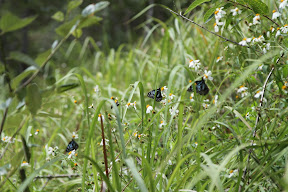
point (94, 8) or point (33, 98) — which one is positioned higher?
point (94, 8)

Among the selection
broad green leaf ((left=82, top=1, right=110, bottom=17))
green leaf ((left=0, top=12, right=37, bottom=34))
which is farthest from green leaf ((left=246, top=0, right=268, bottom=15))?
green leaf ((left=0, top=12, right=37, bottom=34))

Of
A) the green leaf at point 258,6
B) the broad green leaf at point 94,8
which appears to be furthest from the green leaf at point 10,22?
the green leaf at point 258,6

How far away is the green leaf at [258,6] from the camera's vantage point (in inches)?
36.9

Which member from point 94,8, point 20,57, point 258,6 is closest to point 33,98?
point 20,57

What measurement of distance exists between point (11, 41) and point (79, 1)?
9799 millimetres

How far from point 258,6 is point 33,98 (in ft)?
2.41

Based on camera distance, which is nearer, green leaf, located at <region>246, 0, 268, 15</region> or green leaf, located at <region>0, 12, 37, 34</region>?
green leaf, located at <region>0, 12, 37, 34</region>

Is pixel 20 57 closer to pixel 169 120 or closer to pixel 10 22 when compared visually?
pixel 10 22

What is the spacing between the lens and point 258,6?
3.11 feet

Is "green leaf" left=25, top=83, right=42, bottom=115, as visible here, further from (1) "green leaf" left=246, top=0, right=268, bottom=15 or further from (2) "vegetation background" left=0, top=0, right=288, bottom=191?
(1) "green leaf" left=246, top=0, right=268, bottom=15

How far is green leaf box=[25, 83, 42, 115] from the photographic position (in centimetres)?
54

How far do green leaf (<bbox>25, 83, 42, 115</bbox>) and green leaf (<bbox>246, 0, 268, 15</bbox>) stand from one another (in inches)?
27.5

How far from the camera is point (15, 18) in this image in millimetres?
485

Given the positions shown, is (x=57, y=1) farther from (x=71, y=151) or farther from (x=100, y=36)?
(x=71, y=151)
